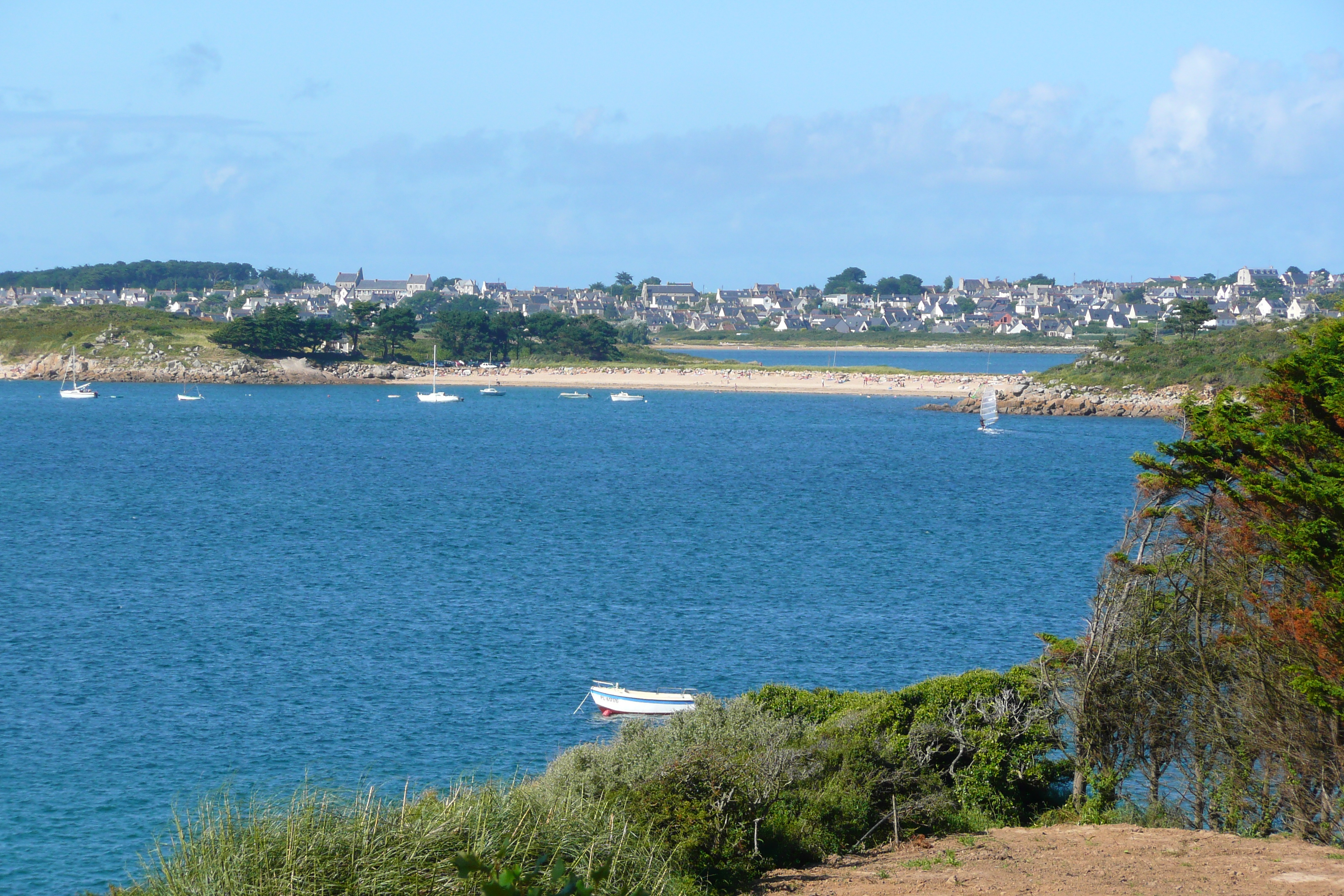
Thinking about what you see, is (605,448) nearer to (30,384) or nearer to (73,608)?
(73,608)

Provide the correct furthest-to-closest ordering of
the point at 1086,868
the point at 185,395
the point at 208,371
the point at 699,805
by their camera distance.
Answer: the point at 208,371 < the point at 185,395 < the point at 699,805 < the point at 1086,868

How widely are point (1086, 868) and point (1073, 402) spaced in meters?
103

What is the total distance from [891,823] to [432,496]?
45941 mm

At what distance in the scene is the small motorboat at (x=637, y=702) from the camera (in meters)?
24.8

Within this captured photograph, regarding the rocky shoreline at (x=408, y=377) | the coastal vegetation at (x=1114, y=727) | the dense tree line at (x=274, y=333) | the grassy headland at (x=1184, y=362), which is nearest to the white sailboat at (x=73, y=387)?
the rocky shoreline at (x=408, y=377)

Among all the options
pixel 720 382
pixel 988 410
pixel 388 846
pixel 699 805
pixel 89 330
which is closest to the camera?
pixel 388 846

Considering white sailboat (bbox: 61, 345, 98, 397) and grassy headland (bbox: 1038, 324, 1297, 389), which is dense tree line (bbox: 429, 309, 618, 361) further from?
grassy headland (bbox: 1038, 324, 1297, 389)

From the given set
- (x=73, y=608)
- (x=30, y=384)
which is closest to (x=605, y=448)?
(x=73, y=608)

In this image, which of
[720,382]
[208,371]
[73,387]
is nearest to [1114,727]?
[720,382]

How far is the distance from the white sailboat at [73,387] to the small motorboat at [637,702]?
109293mm

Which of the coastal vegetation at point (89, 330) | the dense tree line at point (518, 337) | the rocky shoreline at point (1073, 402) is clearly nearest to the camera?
the rocky shoreline at point (1073, 402)

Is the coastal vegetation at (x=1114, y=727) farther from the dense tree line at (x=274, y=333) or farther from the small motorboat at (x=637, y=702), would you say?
the dense tree line at (x=274, y=333)

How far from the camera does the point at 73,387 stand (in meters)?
130

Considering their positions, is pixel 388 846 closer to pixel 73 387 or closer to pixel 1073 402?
pixel 1073 402
